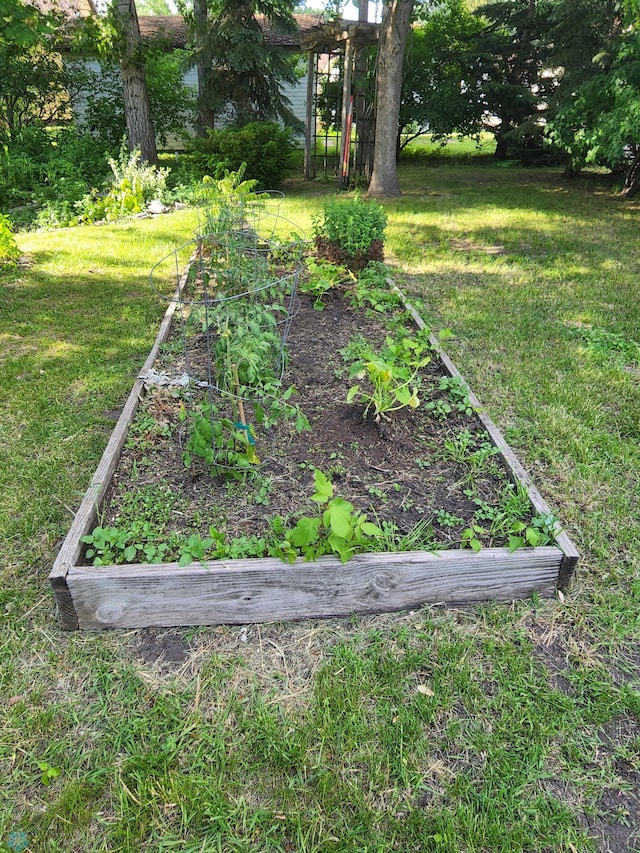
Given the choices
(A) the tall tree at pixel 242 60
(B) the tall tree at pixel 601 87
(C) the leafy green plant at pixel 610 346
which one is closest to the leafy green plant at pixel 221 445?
(C) the leafy green plant at pixel 610 346

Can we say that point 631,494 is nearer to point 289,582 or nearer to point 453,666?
point 453,666

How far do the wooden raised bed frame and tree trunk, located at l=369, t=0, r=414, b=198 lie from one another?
862 cm

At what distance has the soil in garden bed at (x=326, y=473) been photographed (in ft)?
7.30

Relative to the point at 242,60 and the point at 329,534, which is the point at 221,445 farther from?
the point at 242,60

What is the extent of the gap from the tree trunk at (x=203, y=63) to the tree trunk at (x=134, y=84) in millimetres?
1226

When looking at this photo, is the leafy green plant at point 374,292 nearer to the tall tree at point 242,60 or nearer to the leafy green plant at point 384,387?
the leafy green plant at point 384,387

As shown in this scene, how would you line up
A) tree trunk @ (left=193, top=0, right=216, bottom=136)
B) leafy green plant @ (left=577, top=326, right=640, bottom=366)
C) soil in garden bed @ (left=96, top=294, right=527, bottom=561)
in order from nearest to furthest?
1. soil in garden bed @ (left=96, top=294, right=527, bottom=561)
2. leafy green plant @ (left=577, top=326, right=640, bottom=366)
3. tree trunk @ (left=193, top=0, right=216, bottom=136)

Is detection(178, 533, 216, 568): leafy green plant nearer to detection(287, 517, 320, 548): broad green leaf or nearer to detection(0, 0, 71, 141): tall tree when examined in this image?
detection(287, 517, 320, 548): broad green leaf

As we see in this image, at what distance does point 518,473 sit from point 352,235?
3.06 metres

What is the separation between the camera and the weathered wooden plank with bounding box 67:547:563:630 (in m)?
1.87

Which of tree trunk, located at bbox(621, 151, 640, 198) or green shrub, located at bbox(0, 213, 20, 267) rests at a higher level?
tree trunk, located at bbox(621, 151, 640, 198)

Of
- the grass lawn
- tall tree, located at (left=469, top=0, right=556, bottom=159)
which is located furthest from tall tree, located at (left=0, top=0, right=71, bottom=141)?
the grass lawn

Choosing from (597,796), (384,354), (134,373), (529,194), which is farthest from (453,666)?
(529,194)

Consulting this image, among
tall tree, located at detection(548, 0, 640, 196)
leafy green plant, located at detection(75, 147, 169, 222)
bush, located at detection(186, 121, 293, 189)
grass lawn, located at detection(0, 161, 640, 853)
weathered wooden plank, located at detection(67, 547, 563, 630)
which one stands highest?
tall tree, located at detection(548, 0, 640, 196)
